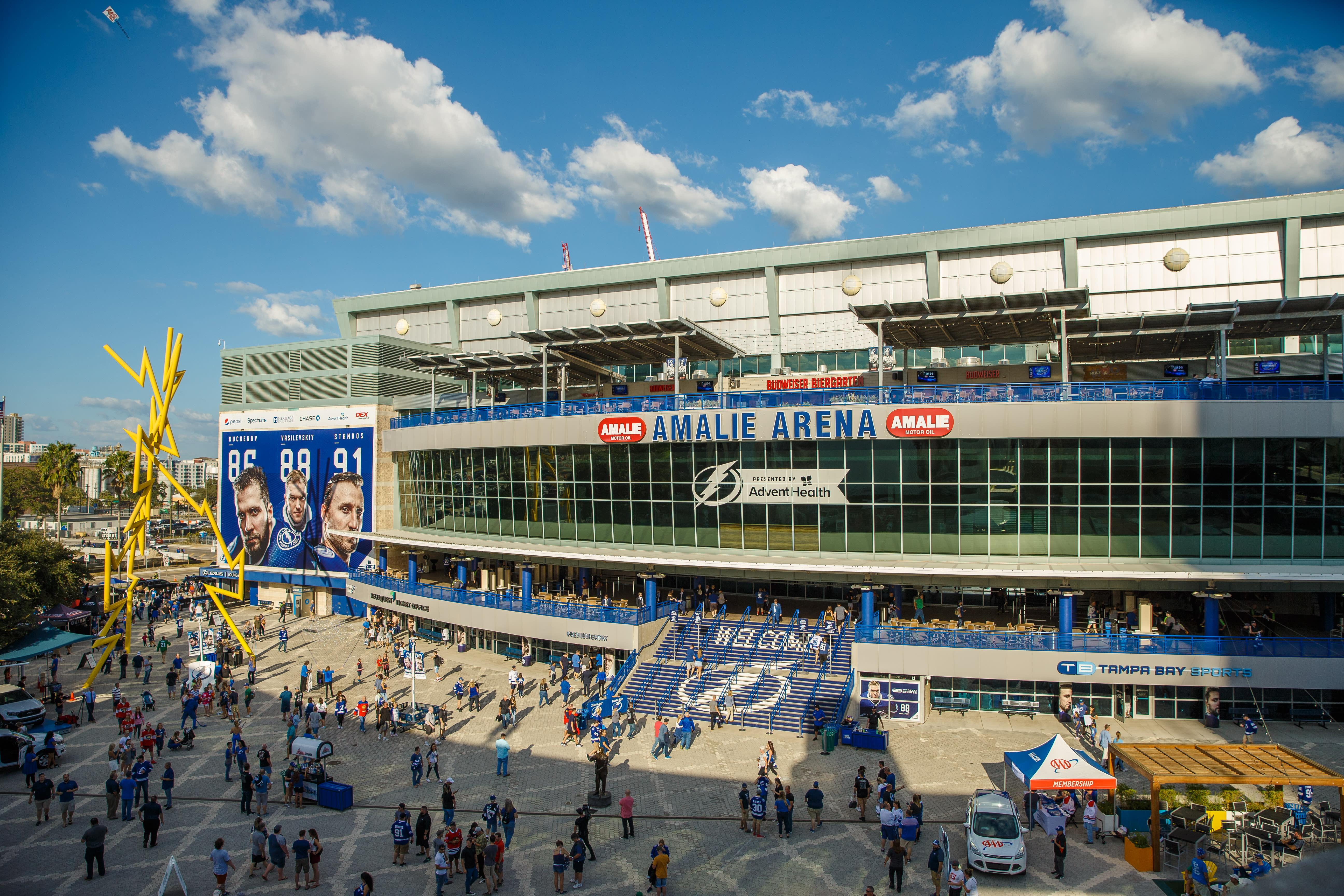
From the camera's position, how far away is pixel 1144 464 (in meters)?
31.9

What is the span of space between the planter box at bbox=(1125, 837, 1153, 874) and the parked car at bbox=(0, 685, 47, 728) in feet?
122

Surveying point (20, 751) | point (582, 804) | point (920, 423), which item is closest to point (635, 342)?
point (920, 423)

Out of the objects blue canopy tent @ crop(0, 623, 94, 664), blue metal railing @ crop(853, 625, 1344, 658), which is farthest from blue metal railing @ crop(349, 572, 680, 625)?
blue canopy tent @ crop(0, 623, 94, 664)

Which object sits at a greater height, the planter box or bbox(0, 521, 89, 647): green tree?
bbox(0, 521, 89, 647): green tree

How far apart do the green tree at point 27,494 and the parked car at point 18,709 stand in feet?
385

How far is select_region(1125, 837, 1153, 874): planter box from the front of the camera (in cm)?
1923

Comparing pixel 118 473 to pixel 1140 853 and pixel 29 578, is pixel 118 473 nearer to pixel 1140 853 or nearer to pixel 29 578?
pixel 29 578

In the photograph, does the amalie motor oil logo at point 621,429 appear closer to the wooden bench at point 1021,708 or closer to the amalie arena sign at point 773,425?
the amalie arena sign at point 773,425

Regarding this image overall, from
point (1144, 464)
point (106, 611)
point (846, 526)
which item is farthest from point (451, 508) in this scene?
point (1144, 464)

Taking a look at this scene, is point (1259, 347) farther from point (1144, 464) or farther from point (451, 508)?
point (451, 508)

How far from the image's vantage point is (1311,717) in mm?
29969

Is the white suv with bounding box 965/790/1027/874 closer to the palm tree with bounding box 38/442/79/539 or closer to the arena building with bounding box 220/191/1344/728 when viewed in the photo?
the arena building with bounding box 220/191/1344/728

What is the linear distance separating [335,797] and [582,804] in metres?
7.47

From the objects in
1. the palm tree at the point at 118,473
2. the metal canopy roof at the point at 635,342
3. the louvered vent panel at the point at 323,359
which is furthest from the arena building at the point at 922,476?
the palm tree at the point at 118,473
